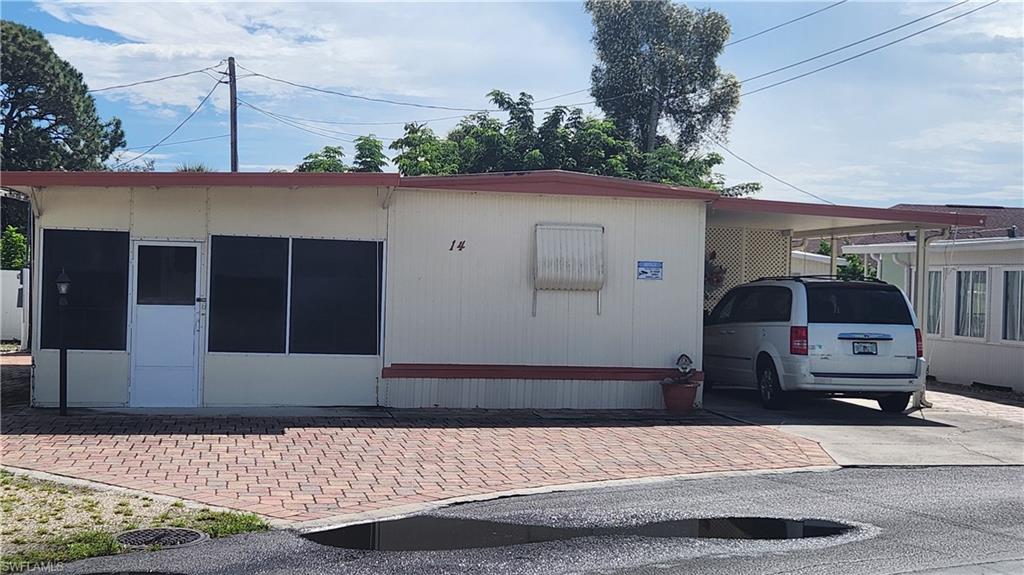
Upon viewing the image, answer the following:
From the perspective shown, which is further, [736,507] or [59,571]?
[736,507]

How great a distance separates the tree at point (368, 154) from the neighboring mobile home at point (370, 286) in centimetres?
1882

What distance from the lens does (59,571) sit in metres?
5.99

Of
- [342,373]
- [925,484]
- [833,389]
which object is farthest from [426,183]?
[925,484]

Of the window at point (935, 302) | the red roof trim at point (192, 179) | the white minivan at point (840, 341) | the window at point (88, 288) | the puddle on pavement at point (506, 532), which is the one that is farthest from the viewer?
the window at point (935, 302)

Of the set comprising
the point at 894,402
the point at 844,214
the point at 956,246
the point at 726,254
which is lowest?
the point at 894,402

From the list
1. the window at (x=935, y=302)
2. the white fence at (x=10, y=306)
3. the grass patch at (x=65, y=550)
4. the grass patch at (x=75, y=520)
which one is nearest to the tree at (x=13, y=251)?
the white fence at (x=10, y=306)

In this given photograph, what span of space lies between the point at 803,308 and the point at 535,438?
4.21 meters

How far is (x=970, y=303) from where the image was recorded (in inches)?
720

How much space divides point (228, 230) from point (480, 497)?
222 inches

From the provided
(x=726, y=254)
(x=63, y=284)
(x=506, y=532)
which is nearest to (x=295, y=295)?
(x=63, y=284)

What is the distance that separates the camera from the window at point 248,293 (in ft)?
40.3

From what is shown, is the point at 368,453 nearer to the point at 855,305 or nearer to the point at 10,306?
the point at 855,305

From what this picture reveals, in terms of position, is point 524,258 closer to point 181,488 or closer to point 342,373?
point 342,373

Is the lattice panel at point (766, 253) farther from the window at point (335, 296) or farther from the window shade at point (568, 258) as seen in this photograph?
the window at point (335, 296)
